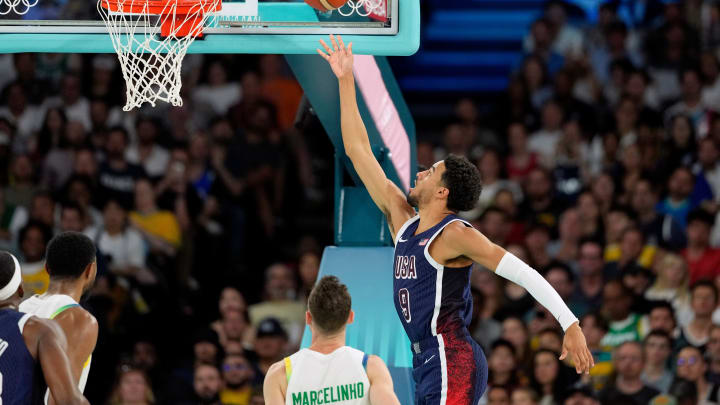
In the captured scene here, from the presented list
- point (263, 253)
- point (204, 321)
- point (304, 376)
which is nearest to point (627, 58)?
point (263, 253)

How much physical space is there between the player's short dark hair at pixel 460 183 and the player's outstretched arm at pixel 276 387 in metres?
1.19

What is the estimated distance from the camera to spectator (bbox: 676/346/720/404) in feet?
26.9

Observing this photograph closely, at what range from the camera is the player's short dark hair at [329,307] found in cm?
488

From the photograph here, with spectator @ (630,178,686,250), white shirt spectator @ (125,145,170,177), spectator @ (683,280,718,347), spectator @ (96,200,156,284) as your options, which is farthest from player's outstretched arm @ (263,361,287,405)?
white shirt spectator @ (125,145,170,177)

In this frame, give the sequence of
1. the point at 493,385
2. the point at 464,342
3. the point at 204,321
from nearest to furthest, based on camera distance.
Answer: the point at 464,342, the point at 493,385, the point at 204,321

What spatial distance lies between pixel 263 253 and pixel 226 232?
17.9 inches

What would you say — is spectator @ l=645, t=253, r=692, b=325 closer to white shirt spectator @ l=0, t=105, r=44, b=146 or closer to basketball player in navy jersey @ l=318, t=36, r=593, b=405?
basketball player in navy jersey @ l=318, t=36, r=593, b=405

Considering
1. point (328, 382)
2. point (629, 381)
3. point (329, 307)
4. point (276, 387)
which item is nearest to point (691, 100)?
point (629, 381)

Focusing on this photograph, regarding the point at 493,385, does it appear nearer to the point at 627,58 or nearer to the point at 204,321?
the point at 204,321

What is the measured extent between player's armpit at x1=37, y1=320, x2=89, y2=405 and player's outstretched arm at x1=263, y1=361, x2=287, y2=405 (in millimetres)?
782

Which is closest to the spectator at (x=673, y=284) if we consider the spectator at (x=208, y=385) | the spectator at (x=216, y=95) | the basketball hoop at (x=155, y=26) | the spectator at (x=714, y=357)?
the spectator at (x=714, y=357)

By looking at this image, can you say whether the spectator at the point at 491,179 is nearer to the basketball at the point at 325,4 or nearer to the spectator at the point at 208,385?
the spectator at the point at 208,385

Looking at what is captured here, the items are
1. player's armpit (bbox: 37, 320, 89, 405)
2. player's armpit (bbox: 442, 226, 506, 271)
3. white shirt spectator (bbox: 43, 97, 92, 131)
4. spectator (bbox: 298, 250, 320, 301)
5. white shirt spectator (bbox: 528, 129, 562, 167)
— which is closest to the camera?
player's armpit (bbox: 37, 320, 89, 405)

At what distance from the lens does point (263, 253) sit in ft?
35.1
